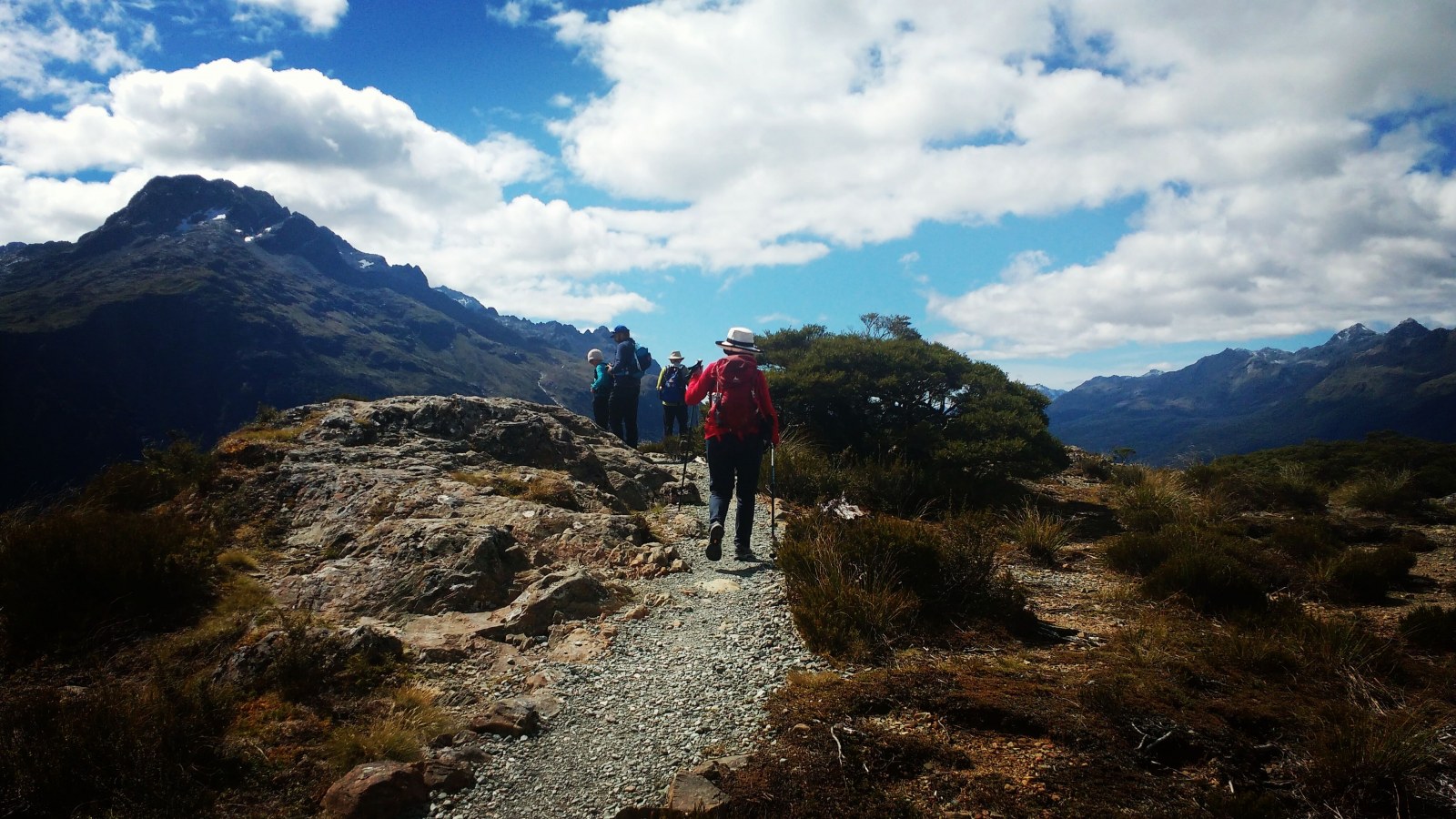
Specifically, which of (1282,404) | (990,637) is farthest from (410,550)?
(1282,404)

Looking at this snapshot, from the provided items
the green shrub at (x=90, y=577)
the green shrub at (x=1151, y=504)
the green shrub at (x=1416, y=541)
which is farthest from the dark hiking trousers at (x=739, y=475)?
the green shrub at (x=1416, y=541)

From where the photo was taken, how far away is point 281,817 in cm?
305

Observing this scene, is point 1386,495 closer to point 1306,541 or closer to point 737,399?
point 1306,541

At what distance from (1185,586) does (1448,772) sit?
3306 millimetres

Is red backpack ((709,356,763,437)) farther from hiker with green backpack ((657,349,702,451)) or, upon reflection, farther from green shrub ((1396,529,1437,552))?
green shrub ((1396,529,1437,552))

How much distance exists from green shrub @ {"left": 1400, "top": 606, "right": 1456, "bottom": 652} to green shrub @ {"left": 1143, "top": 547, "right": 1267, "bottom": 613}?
3.18ft

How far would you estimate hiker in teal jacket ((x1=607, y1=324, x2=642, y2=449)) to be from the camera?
13227 mm

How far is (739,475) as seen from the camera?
739cm

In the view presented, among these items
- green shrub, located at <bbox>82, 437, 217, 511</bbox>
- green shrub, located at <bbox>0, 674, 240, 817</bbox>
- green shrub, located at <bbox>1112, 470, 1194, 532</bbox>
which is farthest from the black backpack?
green shrub, located at <bbox>0, 674, 240, 817</bbox>

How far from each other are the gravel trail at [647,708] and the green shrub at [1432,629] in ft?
17.1

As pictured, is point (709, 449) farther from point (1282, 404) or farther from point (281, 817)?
point (1282, 404)

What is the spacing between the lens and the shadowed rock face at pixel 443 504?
5520 millimetres

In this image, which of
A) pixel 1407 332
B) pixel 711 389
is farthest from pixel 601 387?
pixel 1407 332

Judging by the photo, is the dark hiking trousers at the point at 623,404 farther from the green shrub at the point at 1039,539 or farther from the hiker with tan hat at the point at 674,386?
the green shrub at the point at 1039,539
